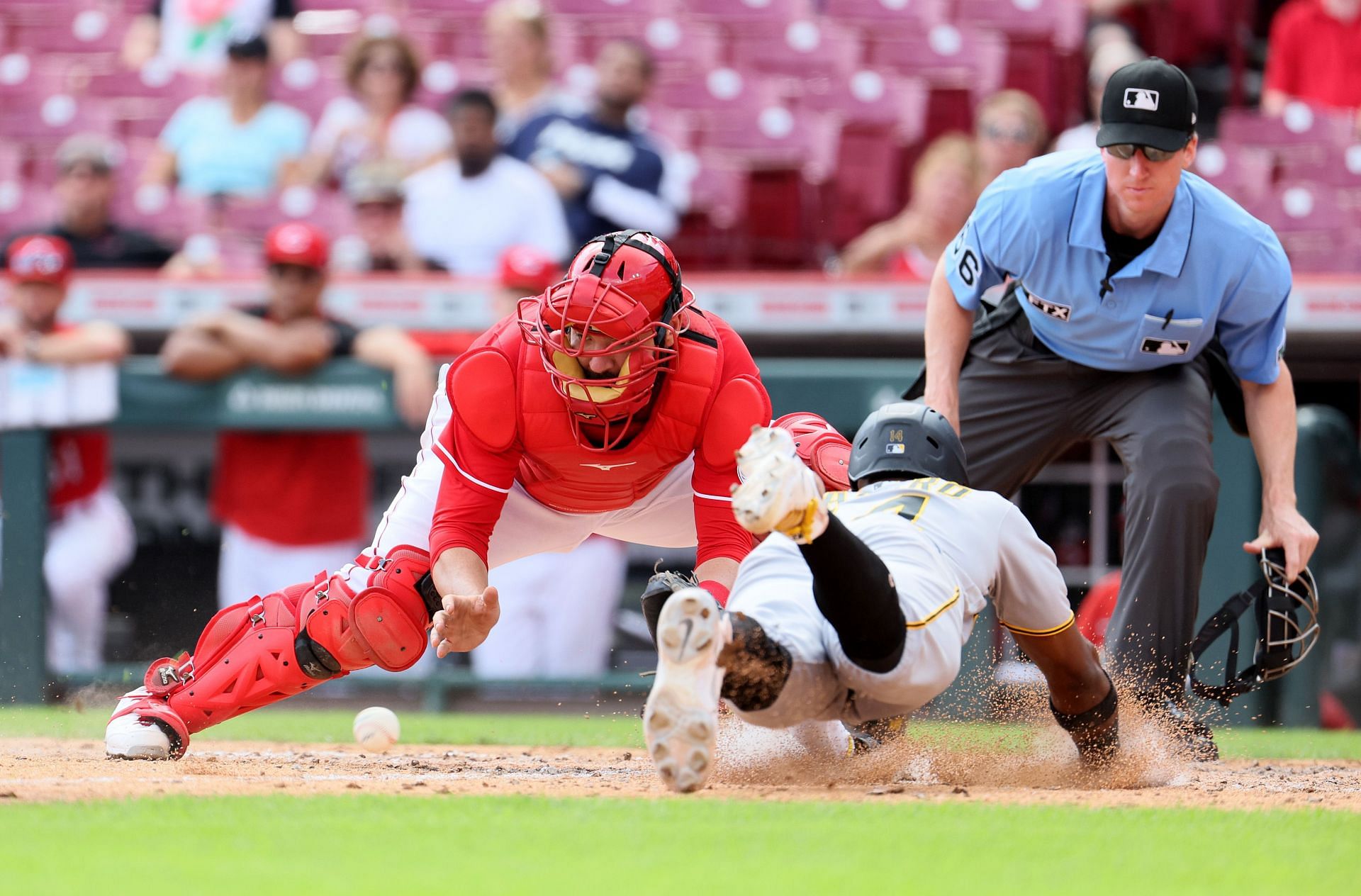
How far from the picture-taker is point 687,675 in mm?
3154

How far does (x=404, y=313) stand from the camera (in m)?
7.89

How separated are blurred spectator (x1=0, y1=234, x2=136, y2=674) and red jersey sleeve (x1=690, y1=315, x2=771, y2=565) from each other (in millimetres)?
4044

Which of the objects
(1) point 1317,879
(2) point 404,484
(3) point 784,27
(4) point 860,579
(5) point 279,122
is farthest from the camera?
(3) point 784,27

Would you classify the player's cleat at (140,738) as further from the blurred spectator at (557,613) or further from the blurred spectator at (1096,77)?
the blurred spectator at (1096,77)

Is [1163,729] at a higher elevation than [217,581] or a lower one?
higher

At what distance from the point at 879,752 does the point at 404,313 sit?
14.1ft

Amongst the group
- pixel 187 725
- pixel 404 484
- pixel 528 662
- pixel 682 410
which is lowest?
pixel 528 662

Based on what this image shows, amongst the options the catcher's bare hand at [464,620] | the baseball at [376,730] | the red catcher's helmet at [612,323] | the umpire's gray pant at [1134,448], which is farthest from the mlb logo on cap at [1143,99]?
the baseball at [376,730]

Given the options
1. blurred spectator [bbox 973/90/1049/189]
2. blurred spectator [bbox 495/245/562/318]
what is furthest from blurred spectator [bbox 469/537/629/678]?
blurred spectator [bbox 973/90/1049/189]

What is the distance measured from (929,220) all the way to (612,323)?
179 inches

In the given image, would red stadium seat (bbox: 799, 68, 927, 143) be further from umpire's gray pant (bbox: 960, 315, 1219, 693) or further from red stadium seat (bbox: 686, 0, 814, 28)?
umpire's gray pant (bbox: 960, 315, 1219, 693)

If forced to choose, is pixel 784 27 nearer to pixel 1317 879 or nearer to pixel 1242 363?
pixel 1242 363

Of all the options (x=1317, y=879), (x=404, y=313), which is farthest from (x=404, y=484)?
(x=404, y=313)

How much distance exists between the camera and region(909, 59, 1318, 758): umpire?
4.42 meters
